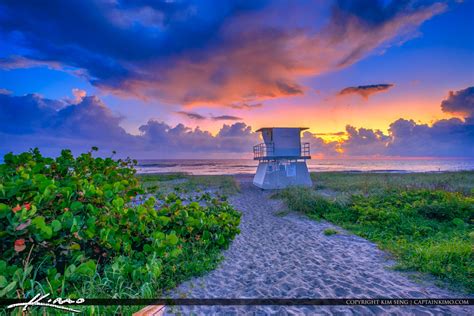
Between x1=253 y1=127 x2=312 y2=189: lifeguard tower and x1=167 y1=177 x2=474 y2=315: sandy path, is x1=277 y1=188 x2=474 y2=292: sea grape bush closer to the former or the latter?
x1=167 y1=177 x2=474 y2=315: sandy path

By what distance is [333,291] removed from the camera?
14.4 feet

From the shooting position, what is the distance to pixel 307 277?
4996 mm

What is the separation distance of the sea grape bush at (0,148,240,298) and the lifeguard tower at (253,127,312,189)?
15.8 m

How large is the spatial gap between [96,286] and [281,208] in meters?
10.5

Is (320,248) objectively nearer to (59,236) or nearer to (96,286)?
(96,286)

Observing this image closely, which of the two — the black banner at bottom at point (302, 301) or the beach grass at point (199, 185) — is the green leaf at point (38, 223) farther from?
the beach grass at point (199, 185)

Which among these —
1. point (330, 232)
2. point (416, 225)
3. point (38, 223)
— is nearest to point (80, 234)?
point (38, 223)

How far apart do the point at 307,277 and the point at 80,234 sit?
172 inches

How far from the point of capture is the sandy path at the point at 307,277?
3881 millimetres

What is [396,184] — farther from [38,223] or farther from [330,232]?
[38,223]

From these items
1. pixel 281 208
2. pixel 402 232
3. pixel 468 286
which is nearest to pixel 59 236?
pixel 468 286

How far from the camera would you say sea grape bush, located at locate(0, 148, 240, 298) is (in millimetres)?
2809

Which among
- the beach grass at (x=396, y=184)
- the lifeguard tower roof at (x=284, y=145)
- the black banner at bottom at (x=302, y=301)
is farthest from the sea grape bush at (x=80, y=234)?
the lifeguard tower roof at (x=284, y=145)

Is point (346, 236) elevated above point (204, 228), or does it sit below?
below
